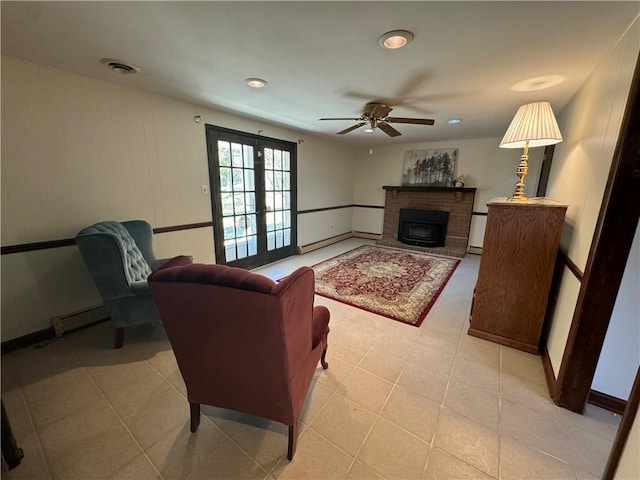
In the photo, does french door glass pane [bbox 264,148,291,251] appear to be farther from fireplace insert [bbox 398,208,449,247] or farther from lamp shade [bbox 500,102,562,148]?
lamp shade [bbox 500,102,562,148]

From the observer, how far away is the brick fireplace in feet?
16.8

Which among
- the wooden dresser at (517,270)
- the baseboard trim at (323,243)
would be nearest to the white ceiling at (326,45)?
the wooden dresser at (517,270)

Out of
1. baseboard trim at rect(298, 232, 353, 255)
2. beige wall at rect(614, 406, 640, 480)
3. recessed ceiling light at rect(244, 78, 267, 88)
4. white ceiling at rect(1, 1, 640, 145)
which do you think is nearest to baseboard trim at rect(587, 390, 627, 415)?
beige wall at rect(614, 406, 640, 480)

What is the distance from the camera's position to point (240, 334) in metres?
1.09

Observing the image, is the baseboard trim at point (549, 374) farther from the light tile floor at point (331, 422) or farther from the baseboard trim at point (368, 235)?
the baseboard trim at point (368, 235)

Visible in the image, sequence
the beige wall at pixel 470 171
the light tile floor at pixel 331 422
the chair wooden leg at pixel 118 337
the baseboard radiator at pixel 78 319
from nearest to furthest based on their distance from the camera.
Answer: the light tile floor at pixel 331 422
the chair wooden leg at pixel 118 337
the baseboard radiator at pixel 78 319
the beige wall at pixel 470 171

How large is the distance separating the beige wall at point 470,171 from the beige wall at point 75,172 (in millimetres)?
3932

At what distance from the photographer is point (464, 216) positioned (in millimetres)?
5199

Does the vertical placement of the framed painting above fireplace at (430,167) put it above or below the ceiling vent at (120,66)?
below

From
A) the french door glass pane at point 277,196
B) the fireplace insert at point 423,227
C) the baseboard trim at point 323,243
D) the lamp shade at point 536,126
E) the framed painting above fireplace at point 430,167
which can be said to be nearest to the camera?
the lamp shade at point 536,126

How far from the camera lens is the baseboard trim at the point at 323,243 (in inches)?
199

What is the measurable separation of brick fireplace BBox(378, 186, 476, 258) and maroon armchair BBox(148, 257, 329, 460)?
4.58m

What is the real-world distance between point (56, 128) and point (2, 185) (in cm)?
59

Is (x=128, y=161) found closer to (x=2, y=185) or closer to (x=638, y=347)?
(x=2, y=185)
